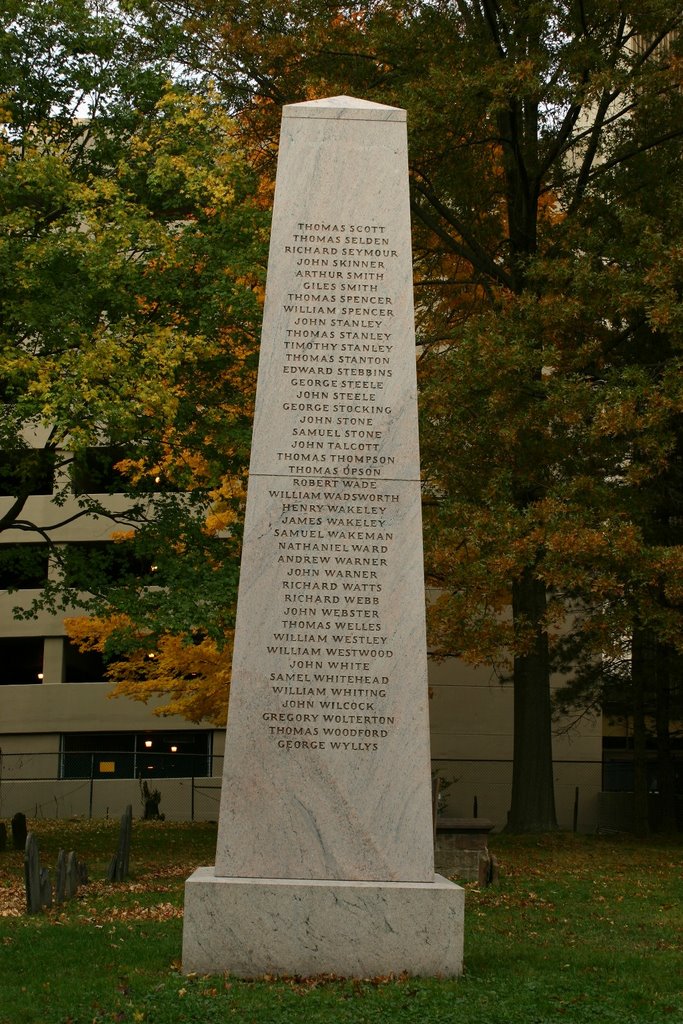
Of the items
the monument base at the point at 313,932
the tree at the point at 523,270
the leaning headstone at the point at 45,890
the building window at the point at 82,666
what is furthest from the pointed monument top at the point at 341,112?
the building window at the point at 82,666

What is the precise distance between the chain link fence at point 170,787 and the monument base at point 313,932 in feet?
80.4

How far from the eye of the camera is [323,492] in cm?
929

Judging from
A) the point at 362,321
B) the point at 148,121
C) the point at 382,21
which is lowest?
the point at 362,321

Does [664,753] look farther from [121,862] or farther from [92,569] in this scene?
[121,862]

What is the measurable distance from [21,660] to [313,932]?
3310 cm

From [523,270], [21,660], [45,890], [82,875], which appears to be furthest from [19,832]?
[21,660]

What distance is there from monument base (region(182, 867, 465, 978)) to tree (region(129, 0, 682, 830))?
9.38 m

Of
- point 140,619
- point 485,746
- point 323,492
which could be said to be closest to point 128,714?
point 485,746

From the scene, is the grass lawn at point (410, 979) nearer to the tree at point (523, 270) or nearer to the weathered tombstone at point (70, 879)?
the weathered tombstone at point (70, 879)

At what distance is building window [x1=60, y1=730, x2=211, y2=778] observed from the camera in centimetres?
3797

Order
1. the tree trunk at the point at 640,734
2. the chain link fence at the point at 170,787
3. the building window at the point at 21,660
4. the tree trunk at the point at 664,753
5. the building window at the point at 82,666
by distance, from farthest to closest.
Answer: the building window at the point at 21,660 → the building window at the point at 82,666 → the chain link fence at the point at 170,787 → the tree trunk at the point at 664,753 → the tree trunk at the point at 640,734

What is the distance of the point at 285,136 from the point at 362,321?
5.28 feet

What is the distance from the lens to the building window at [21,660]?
3991 cm

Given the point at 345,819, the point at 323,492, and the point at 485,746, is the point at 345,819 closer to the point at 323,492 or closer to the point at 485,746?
the point at 323,492
